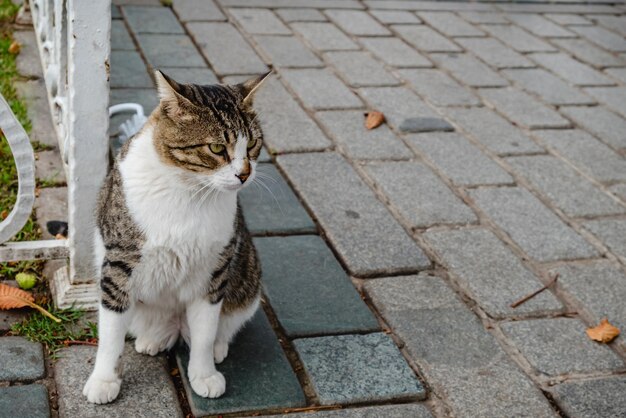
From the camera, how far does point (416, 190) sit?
152 inches

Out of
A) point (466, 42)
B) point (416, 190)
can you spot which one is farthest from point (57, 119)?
point (466, 42)

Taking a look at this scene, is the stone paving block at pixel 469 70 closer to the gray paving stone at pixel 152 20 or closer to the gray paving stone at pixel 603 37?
the gray paving stone at pixel 603 37

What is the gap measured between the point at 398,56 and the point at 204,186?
3461mm

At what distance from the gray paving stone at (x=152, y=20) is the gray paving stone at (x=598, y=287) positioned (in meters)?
3.11

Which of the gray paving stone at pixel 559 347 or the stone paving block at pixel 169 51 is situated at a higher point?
the gray paving stone at pixel 559 347

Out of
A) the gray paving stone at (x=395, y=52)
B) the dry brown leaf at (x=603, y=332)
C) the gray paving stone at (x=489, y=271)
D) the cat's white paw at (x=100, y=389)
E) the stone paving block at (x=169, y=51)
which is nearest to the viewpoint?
the cat's white paw at (x=100, y=389)

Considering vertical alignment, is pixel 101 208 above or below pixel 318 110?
above

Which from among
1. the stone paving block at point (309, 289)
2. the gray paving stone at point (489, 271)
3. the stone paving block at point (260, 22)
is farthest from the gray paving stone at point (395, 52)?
the stone paving block at point (309, 289)

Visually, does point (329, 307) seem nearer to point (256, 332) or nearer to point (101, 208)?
point (256, 332)

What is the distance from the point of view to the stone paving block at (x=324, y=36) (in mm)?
5434

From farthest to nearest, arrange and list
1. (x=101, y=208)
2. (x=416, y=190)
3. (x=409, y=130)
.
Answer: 1. (x=409, y=130)
2. (x=416, y=190)
3. (x=101, y=208)

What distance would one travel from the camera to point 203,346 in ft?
8.05

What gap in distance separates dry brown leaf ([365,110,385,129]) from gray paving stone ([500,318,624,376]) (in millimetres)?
1725

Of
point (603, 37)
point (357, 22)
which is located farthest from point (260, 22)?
point (603, 37)
